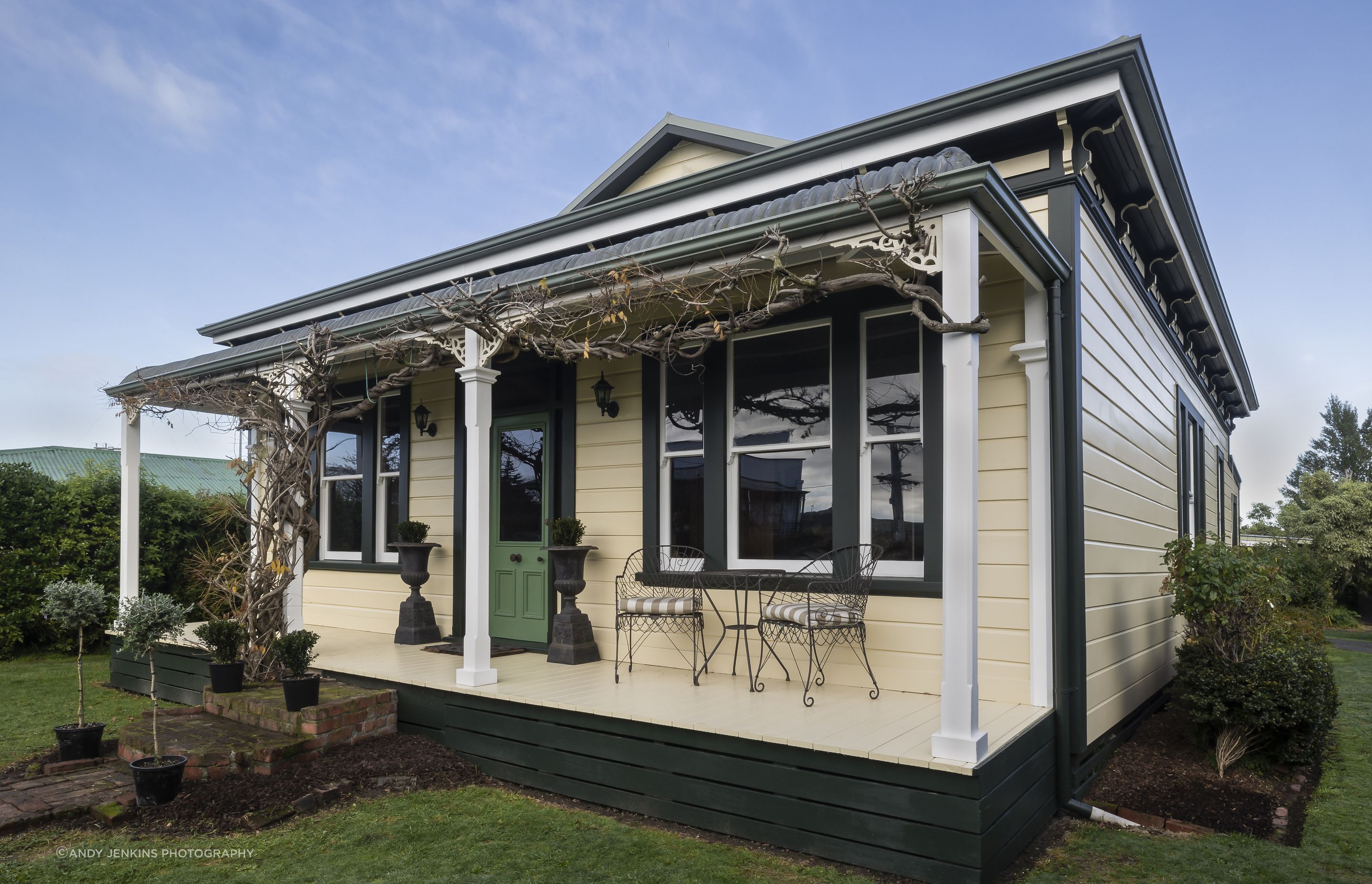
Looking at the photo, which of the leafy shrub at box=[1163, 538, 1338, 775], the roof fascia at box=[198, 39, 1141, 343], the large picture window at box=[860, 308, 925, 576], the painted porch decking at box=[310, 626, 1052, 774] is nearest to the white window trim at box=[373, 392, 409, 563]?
the roof fascia at box=[198, 39, 1141, 343]

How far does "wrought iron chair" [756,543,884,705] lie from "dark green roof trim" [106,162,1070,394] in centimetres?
182

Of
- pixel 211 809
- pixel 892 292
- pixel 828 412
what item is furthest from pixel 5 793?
pixel 892 292

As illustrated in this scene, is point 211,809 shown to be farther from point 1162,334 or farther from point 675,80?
point 675,80

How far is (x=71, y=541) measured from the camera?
9008 mm

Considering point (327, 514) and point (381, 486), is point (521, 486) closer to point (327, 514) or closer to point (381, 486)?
point (381, 486)

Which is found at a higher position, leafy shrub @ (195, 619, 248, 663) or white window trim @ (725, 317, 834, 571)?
white window trim @ (725, 317, 834, 571)

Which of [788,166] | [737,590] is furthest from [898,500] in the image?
[788,166]

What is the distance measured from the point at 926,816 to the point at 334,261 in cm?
2566

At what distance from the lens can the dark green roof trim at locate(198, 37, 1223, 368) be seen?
162 inches

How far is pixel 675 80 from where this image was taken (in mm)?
14141

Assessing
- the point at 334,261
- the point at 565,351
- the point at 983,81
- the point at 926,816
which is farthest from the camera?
the point at 334,261

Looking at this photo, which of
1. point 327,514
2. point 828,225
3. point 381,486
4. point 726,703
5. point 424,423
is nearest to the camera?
point 828,225

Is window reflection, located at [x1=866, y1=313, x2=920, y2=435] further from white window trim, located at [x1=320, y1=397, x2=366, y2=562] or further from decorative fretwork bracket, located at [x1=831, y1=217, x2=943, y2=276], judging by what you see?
white window trim, located at [x1=320, y1=397, x2=366, y2=562]

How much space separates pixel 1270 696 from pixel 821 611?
2681mm
